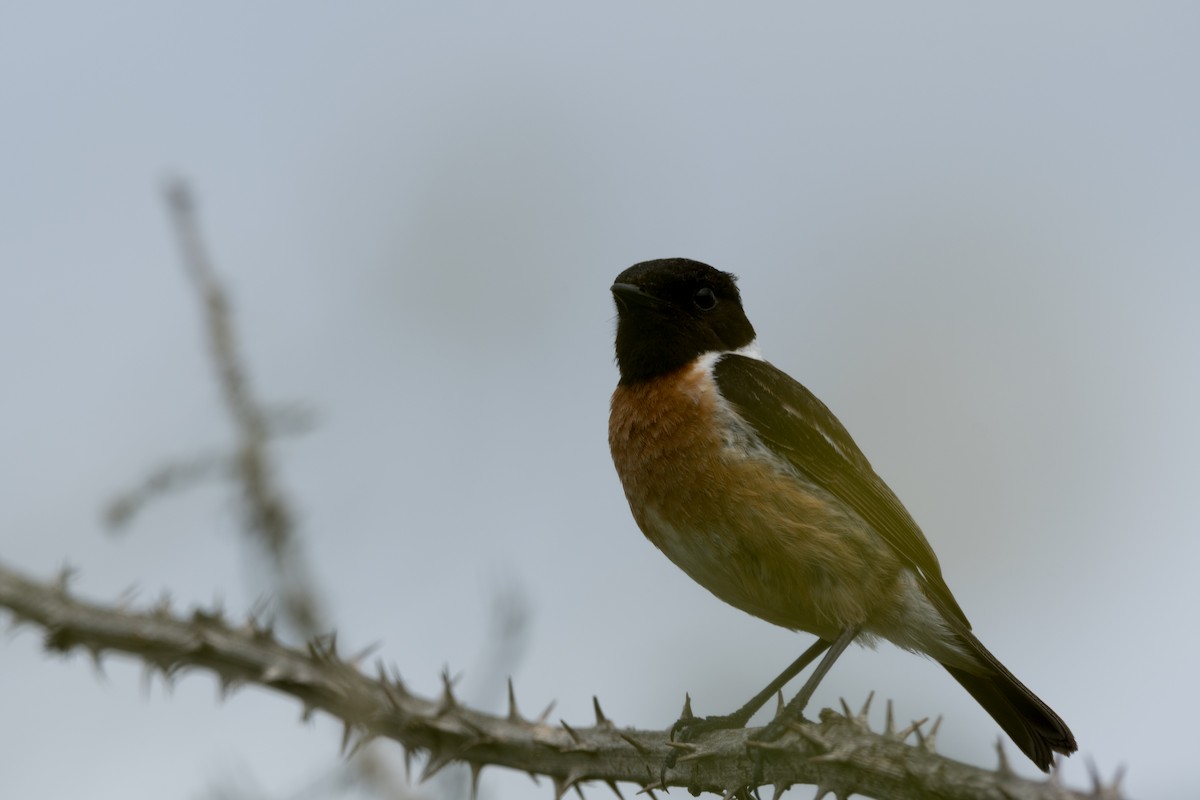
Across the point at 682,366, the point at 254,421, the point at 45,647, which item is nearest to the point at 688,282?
the point at 682,366

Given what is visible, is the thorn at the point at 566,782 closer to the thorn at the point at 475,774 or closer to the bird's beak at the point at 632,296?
the thorn at the point at 475,774

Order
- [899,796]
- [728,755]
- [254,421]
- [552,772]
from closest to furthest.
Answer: [254,421], [899,796], [552,772], [728,755]

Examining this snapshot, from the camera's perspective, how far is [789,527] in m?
5.34

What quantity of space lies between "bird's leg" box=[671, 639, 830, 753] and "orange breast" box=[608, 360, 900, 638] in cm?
33

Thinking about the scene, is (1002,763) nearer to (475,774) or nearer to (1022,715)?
(475,774)

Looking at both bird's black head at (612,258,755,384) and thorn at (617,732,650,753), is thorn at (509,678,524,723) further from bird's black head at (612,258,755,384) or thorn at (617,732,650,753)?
bird's black head at (612,258,755,384)

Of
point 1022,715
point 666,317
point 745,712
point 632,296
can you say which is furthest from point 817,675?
point 632,296

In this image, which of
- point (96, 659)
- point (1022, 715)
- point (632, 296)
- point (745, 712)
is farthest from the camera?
point (632, 296)

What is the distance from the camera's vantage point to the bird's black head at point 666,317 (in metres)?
6.32

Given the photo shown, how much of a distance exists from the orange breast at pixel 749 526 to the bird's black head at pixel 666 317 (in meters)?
0.57

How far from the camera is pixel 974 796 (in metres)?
2.68

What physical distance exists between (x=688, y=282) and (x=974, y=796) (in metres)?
4.26

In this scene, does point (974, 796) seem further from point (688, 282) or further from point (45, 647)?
point (688, 282)

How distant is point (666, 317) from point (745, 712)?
2055 millimetres
